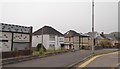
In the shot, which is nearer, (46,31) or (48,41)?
(48,41)

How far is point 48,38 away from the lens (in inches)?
2953

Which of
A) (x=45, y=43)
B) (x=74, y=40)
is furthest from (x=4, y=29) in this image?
(x=74, y=40)

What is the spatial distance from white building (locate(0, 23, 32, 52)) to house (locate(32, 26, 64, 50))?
21090mm

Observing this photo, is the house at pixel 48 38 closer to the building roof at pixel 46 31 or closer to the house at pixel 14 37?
the building roof at pixel 46 31

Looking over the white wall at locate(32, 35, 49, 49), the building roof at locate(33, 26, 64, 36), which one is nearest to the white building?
the white wall at locate(32, 35, 49, 49)

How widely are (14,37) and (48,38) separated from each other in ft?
89.6

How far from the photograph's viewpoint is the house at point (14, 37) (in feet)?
148

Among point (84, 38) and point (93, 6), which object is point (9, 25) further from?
point (84, 38)

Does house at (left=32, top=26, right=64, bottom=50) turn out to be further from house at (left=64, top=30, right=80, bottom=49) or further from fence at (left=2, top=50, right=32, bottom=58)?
fence at (left=2, top=50, right=32, bottom=58)

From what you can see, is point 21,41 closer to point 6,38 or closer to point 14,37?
point 14,37

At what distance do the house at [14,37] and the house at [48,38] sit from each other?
69.3ft

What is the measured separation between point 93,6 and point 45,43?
127ft

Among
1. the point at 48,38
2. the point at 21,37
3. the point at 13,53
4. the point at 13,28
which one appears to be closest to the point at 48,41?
the point at 48,38

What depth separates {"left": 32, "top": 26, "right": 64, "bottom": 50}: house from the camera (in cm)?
7474
